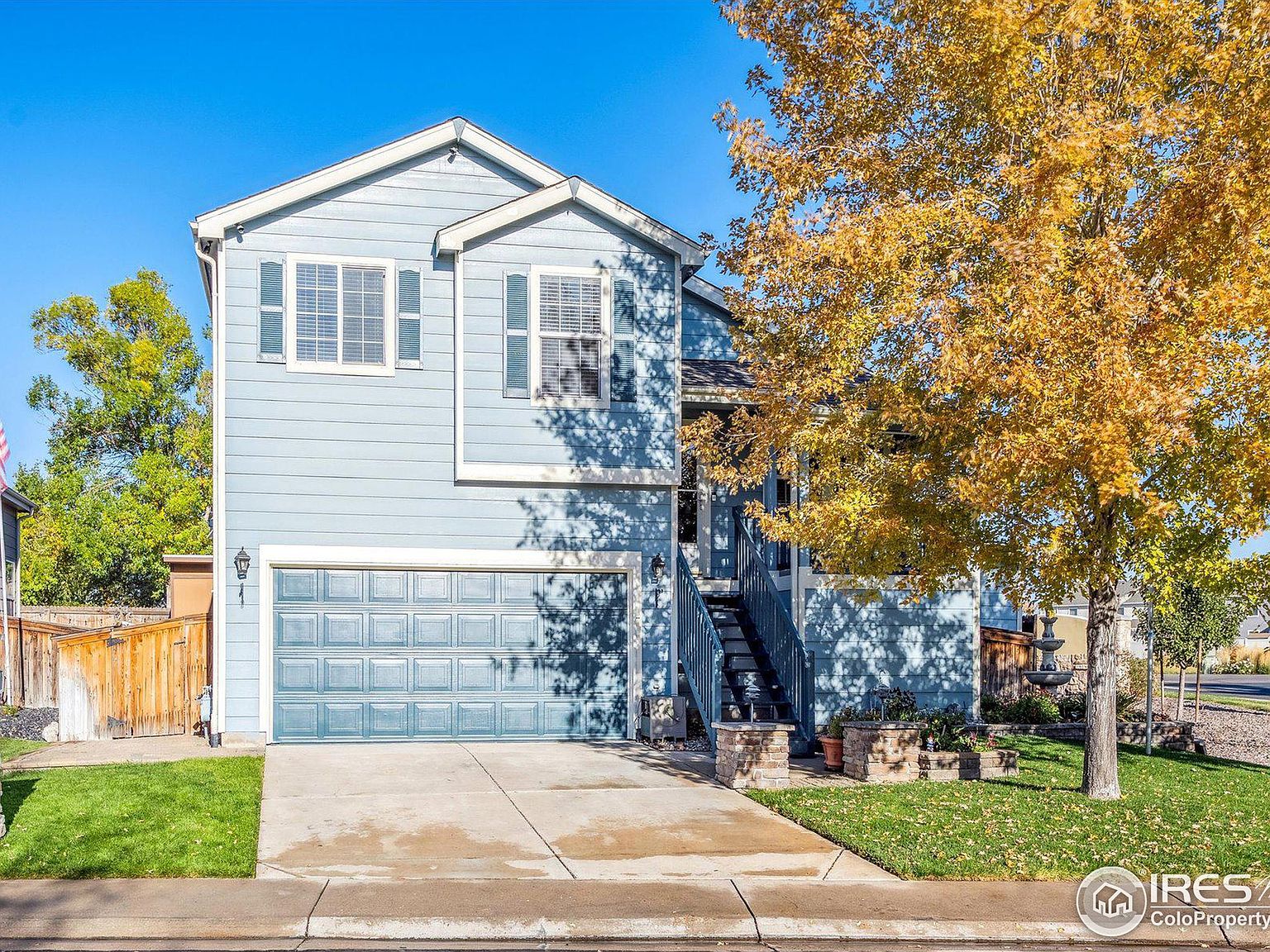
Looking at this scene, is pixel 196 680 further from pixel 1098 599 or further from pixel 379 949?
pixel 1098 599

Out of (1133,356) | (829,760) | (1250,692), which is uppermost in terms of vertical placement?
(1133,356)

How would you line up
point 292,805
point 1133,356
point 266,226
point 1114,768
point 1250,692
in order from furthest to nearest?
point 1250,692 < point 266,226 < point 1114,768 < point 292,805 < point 1133,356

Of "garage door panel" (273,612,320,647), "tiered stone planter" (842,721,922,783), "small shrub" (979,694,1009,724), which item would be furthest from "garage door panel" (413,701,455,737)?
"small shrub" (979,694,1009,724)

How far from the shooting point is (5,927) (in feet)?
22.7

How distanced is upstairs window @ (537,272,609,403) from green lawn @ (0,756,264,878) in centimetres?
609

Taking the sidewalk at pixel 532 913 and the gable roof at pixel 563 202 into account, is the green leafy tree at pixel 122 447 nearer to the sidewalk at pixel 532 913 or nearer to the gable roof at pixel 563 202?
the gable roof at pixel 563 202

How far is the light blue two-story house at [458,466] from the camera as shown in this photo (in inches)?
566

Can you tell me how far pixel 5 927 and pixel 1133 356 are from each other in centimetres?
920

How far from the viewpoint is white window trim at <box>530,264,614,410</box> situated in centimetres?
1505

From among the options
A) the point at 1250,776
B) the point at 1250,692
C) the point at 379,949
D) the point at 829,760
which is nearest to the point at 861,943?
the point at 379,949

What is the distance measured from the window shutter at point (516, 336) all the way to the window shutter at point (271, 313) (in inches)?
110

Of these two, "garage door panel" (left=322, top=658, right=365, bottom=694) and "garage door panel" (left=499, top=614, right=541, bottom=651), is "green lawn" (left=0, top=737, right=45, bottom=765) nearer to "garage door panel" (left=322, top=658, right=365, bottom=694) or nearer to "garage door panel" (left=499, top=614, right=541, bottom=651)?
"garage door panel" (left=322, top=658, right=365, bottom=694)

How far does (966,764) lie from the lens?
12445mm

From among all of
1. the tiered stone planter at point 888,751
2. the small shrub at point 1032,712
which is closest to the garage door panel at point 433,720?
the tiered stone planter at point 888,751
